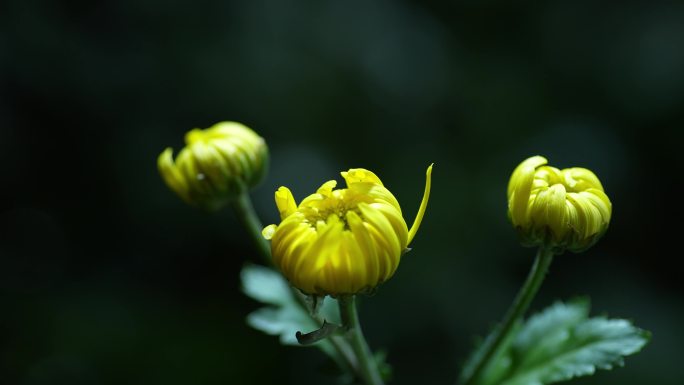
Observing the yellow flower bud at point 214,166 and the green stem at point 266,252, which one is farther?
the yellow flower bud at point 214,166

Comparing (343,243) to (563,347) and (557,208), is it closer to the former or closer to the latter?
(557,208)

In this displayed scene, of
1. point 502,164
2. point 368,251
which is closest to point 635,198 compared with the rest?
point 502,164

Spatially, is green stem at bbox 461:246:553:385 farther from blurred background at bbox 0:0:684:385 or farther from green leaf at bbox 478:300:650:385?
blurred background at bbox 0:0:684:385

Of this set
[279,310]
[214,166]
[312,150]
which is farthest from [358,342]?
[312,150]

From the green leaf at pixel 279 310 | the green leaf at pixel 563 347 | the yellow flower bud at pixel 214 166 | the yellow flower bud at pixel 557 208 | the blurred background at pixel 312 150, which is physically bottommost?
the green leaf at pixel 563 347

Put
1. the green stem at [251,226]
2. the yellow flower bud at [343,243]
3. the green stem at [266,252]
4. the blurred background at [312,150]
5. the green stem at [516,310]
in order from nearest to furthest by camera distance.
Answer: the yellow flower bud at [343,243] → the green stem at [516,310] → the green stem at [266,252] → the green stem at [251,226] → the blurred background at [312,150]

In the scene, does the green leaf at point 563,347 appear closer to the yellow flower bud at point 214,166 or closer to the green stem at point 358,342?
the green stem at point 358,342

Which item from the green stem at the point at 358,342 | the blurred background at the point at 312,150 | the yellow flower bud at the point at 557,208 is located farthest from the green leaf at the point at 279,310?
the blurred background at the point at 312,150

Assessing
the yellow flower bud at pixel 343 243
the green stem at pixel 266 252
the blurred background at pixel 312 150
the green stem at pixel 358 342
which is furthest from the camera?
the blurred background at pixel 312 150
